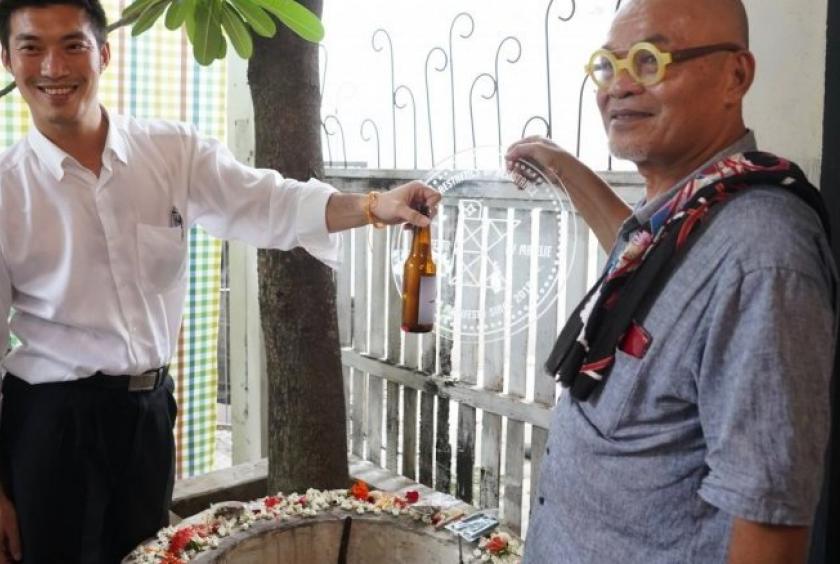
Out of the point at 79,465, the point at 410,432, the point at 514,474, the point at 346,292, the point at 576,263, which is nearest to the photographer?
the point at 79,465

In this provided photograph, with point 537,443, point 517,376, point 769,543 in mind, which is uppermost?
point 769,543

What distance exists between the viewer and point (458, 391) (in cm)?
310

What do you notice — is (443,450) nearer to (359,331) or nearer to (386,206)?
(359,331)

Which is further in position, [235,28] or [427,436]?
[427,436]

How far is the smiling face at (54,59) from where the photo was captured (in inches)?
74.4

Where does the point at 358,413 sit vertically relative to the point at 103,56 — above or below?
below

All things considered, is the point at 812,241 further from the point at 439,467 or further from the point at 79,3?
the point at 439,467

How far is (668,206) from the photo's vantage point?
47.6 inches

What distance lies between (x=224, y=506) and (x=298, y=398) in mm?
458

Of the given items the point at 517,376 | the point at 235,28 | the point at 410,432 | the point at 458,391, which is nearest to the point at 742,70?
the point at 235,28

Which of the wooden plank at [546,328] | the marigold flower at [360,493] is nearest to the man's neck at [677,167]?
the marigold flower at [360,493]

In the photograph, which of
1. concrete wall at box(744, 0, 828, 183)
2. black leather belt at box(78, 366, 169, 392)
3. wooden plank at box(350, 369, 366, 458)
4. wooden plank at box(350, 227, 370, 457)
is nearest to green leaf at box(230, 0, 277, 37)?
black leather belt at box(78, 366, 169, 392)

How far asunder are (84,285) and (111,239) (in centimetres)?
15

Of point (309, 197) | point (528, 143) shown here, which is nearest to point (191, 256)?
point (309, 197)
